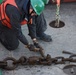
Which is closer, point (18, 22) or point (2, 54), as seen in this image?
point (18, 22)

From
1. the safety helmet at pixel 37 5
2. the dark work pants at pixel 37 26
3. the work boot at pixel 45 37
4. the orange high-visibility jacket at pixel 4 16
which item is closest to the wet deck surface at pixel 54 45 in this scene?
the work boot at pixel 45 37

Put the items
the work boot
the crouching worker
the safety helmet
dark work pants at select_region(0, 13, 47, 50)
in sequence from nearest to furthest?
the safety helmet < the crouching worker < dark work pants at select_region(0, 13, 47, 50) < the work boot

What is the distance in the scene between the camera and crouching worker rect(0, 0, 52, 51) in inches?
164

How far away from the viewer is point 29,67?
4422mm

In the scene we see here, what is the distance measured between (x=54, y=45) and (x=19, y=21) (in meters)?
0.96

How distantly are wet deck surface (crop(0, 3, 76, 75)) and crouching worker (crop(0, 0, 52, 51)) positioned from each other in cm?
15

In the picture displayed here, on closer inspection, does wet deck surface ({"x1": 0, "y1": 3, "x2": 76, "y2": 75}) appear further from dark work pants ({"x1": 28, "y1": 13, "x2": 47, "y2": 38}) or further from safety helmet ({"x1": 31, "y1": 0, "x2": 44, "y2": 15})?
safety helmet ({"x1": 31, "y1": 0, "x2": 44, "y2": 15})

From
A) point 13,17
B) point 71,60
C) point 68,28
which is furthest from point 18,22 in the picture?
point 68,28

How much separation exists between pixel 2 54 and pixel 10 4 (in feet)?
3.22

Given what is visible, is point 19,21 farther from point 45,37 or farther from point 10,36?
point 45,37

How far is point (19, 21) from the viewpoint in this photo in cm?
436

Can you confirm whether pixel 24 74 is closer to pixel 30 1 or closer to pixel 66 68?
pixel 66 68

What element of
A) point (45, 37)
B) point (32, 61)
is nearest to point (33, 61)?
point (32, 61)

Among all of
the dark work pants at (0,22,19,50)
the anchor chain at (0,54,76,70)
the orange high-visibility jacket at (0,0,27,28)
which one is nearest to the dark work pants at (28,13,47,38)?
the orange high-visibility jacket at (0,0,27,28)
